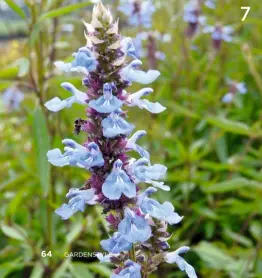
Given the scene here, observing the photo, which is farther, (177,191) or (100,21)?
(177,191)

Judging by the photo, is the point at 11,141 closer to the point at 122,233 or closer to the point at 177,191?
the point at 177,191

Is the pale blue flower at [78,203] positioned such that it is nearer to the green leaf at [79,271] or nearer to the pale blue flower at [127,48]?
the pale blue flower at [127,48]

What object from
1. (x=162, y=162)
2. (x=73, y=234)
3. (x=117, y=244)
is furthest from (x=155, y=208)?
Answer: (x=162, y=162)

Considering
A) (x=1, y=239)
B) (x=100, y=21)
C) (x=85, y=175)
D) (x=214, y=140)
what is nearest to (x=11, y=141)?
(x=1, y=239)

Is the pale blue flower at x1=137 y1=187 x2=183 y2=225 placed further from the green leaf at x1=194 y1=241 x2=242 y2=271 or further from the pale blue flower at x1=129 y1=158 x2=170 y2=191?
the green leaf at x1=194 y1=241 x2=242 y2=271

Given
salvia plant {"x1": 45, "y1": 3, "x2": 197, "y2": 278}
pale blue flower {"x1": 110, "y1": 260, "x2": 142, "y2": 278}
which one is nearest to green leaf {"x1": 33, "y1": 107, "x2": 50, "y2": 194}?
salvia plant {"x1": 45, "y1": 3, "x2": 197, "y2": 278}

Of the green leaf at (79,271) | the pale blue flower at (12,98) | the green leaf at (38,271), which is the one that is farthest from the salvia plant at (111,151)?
the pale blue flower at (12,98)
